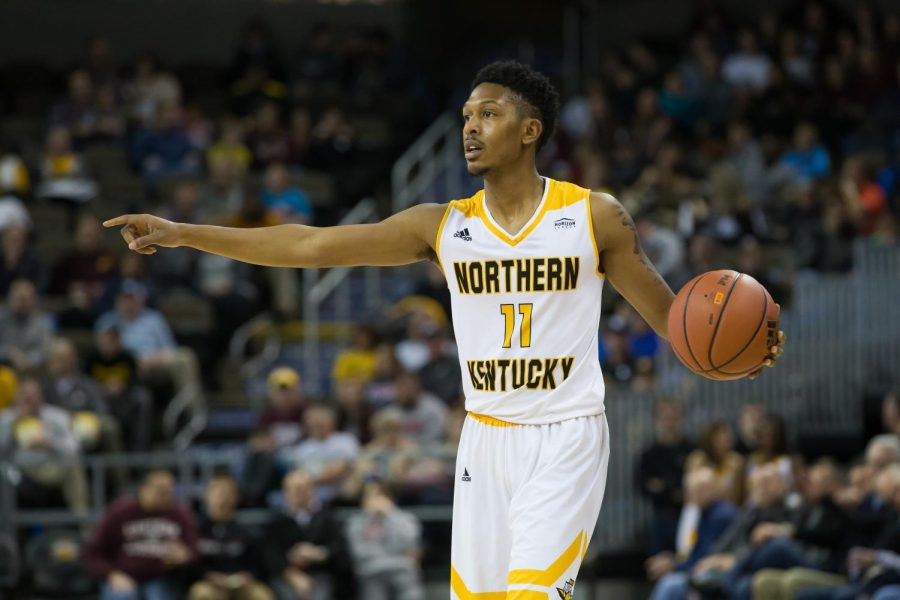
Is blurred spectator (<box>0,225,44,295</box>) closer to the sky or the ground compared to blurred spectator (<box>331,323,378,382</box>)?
closer to the sky

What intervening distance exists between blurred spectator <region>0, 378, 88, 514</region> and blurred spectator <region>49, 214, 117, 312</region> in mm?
2761

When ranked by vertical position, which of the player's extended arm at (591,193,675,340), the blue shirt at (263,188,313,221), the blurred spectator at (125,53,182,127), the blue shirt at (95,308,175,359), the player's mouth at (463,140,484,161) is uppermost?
the blurred spectator at (125,53,182,127)

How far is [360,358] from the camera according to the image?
15.5 metres

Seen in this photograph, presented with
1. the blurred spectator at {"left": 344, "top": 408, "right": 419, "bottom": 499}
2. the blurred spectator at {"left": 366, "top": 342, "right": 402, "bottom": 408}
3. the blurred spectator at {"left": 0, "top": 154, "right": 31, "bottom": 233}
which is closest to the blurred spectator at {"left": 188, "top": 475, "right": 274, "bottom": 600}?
the blurred spectator at {"left": 344, "top": 408, "right": 419, "bottom": 499}

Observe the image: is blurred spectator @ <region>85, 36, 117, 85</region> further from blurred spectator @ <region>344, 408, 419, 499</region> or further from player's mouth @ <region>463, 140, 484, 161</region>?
player's mouth @ <region>463, 140, 484, 161</region>

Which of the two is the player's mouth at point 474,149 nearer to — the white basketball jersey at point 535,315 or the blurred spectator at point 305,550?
the white basketball jersey at point 535,315

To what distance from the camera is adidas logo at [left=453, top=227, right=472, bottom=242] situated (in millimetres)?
6398

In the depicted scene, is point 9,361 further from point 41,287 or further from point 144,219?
point 144,219

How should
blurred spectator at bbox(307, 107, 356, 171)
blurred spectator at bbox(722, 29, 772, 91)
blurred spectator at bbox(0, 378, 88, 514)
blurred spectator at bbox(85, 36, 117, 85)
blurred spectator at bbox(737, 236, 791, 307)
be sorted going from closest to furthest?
blurred spectator at bbox(0, 378, 88, 514), blurred spectator at bbox(737, 236, 791, 307), blurred spectator at bbox(307, 107, 356, 171), blurred spectator at bbox(85, 36, 117, 85), blurred spectator at bbox(722, 29, 772, 91)

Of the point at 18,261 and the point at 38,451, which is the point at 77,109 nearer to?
the point at 18,261

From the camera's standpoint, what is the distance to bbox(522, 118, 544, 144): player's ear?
6.41 metres

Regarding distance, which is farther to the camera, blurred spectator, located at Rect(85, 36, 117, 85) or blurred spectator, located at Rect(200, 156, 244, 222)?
blurred spectator, located at Rect(85, 36, 117, 85)

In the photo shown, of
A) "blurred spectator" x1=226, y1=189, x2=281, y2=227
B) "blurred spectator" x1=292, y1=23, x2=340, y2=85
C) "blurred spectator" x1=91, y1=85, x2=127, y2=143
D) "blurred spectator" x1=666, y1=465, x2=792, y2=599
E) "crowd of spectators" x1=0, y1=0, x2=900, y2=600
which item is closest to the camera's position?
"blurred spectator" x1=666, y1=465, x2=792, y2=599

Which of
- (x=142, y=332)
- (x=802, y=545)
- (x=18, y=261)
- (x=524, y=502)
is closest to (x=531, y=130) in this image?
(x=524, y=502)
